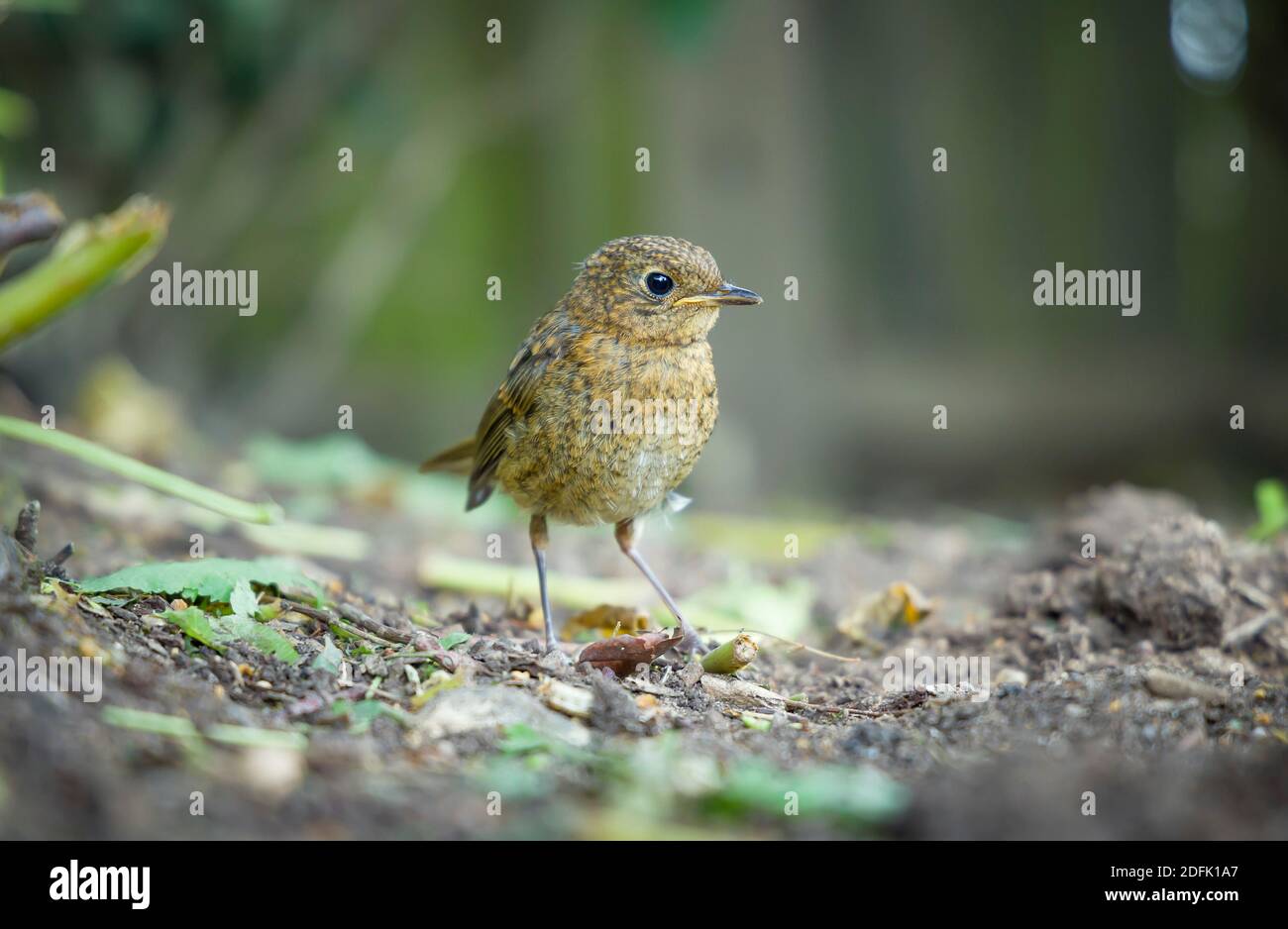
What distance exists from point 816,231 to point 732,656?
21.5 feet

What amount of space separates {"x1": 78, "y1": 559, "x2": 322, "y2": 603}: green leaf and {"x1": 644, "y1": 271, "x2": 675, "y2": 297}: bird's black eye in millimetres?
1590

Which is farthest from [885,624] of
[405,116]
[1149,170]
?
[1149,170]

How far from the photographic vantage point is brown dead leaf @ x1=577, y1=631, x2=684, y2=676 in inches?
135

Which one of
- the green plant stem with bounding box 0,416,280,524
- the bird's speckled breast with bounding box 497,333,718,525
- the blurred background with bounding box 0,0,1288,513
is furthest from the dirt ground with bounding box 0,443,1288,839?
the blurred background with bounding box 0,0,1288,513

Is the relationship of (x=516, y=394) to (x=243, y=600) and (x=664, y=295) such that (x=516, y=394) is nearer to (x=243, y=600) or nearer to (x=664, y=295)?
(x=664, y=295)

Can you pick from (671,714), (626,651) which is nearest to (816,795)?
(671,714)

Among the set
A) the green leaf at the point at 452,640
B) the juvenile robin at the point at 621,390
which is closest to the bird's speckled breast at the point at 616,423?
the juvenile robin at the point at 621,390

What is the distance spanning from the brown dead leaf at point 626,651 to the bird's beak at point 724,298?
1.29m

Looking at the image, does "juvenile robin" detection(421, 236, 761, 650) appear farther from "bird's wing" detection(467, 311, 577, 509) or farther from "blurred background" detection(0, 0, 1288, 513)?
"blurred background" detection(0, 0, 1288, 513)

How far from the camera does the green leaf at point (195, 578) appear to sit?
327 centimetres

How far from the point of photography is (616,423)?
163 inches

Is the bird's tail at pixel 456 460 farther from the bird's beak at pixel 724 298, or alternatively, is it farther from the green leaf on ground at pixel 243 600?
the green leaf on ground at pixel 243 600

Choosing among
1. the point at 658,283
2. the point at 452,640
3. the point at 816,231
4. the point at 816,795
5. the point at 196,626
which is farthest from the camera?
the point at 816,231
